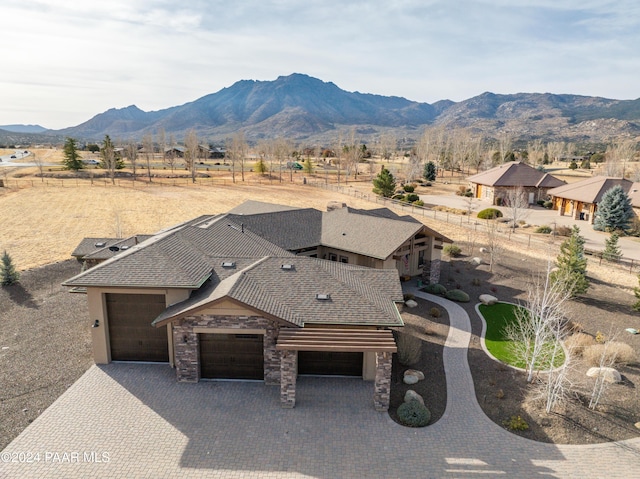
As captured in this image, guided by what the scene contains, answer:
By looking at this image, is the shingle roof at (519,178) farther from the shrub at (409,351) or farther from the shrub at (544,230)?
the shrub at (409,351)

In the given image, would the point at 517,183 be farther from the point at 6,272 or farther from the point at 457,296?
the point at 6,272

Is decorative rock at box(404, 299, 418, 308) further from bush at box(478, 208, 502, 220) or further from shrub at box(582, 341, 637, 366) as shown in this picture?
Result: bush at box(478, 208, 502, 220)

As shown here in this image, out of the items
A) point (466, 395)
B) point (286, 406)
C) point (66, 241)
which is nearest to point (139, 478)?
point (286, 406)

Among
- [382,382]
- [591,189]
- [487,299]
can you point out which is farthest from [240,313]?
[591,189]

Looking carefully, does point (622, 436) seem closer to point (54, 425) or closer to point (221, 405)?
point (221, 405)

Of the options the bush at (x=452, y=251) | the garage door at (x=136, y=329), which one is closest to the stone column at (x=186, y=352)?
the garage door at (x=136, y=329)
